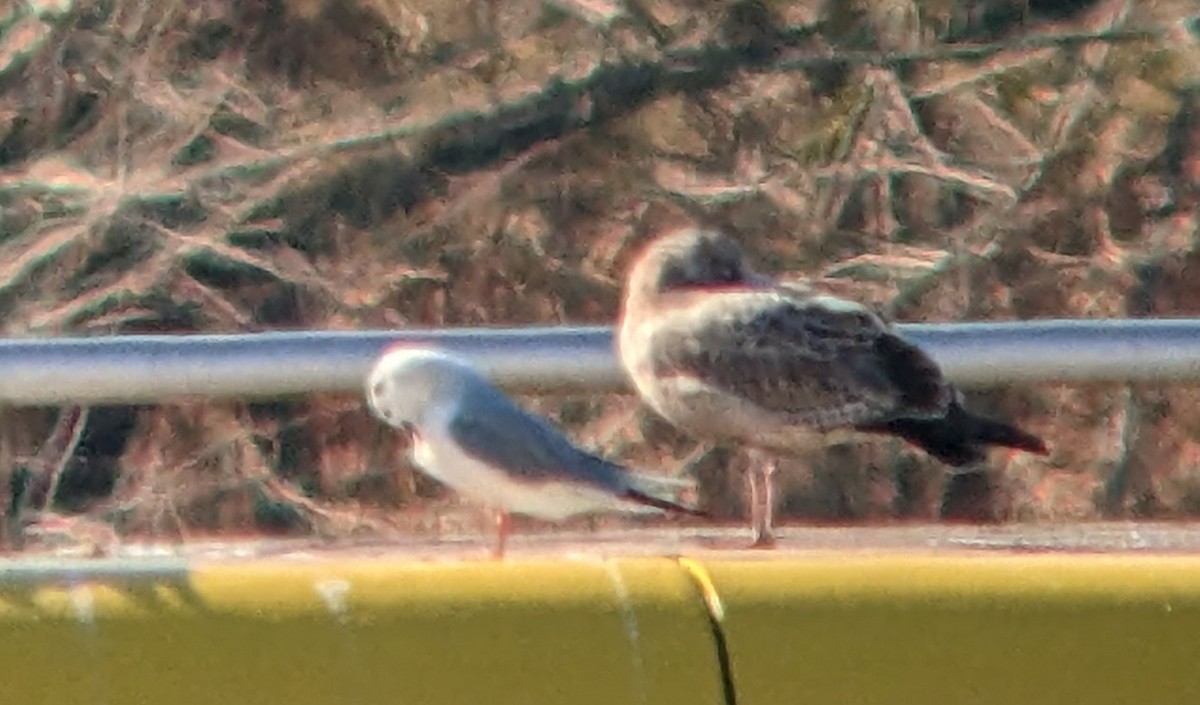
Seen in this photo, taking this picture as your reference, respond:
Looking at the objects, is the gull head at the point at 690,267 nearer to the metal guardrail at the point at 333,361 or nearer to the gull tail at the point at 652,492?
the gull tail at the point at 652,492

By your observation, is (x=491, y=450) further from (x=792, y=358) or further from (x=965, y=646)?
(x=965, y=646)

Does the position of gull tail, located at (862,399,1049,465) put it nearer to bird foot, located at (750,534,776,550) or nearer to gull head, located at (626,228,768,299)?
gull head, located at (626,228,768,299)

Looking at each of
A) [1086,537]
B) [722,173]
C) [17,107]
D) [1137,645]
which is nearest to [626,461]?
[722,173]

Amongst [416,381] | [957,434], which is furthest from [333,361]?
[957,434]

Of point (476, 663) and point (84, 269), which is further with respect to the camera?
point (84, 269)

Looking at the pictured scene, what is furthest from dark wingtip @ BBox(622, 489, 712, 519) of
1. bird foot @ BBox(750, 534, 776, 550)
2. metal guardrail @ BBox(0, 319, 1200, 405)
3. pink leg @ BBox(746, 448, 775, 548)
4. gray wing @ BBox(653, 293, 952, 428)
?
gray wing @ BBox(653, 293, 952, 428)

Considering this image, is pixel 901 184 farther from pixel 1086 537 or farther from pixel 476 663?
pixel 476 663

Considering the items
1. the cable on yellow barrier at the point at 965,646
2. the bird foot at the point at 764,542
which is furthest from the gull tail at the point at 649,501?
the cable on yellow barrier at the point at 965,646
